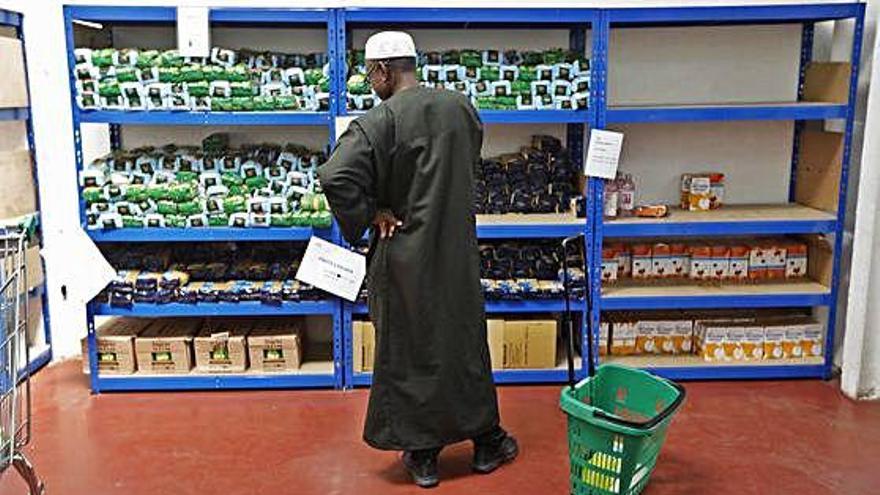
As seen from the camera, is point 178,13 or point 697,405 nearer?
point 178,13

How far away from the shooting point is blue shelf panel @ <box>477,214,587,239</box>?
415 cm

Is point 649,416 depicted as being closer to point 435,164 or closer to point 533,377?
point 533,377

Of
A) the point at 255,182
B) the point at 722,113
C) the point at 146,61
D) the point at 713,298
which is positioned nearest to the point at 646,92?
the point at 722,113

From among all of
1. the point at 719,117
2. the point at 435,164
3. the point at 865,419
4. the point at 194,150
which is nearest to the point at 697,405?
the point at 865,419

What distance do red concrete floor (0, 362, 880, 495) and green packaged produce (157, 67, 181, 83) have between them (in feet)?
5.50

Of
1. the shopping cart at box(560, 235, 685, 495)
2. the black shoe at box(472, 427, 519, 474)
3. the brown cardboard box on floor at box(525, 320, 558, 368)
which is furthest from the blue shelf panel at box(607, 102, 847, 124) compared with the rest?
the black shoe at box(472, 427, 519, 474)

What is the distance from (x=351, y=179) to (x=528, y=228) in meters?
1.38

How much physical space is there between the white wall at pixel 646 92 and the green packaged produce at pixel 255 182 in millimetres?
576

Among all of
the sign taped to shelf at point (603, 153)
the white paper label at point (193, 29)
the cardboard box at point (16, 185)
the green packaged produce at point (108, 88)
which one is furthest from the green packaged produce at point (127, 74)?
the sign taped to shelf at point (603, 153)

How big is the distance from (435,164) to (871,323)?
2.58m

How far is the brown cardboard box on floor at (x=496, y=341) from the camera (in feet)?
14.1

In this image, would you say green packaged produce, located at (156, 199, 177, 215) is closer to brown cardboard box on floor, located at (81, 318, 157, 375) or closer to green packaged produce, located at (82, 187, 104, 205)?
green packaged produce, located at (82, 187, 104, 205)

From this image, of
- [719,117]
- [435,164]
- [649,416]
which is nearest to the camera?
[435,164]

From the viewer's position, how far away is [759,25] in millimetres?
4621
